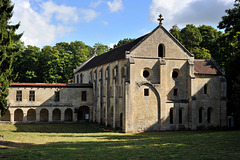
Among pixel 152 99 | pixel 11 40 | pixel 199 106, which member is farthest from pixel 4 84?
pixel 199 106

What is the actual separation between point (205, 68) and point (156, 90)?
369 inches

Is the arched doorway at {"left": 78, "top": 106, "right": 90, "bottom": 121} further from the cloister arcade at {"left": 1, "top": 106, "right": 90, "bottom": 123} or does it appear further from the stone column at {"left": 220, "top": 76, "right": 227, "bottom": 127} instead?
the stone column at {"left": 220, "top": 76, "right": 227, "bottom": 127}

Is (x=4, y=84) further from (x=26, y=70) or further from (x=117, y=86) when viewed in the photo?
(x=26, y=70)

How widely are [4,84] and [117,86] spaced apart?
1591cm

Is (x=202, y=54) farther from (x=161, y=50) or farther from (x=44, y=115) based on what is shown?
(x=44, y=115)

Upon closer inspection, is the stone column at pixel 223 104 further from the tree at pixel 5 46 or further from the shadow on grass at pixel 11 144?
the tree at pixel 5 46

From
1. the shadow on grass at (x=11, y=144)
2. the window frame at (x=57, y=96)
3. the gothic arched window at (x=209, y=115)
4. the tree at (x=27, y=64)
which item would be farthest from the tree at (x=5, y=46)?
the tree at (x=27, y=64)

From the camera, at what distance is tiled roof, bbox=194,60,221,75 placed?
40.9 m

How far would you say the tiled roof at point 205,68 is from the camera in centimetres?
4088

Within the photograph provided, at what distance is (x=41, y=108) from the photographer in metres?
46.7

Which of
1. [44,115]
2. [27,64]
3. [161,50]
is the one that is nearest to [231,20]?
[161,50]

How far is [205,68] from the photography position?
41.8 meters

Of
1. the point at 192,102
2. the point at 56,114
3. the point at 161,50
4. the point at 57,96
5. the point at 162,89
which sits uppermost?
the point at 161,50

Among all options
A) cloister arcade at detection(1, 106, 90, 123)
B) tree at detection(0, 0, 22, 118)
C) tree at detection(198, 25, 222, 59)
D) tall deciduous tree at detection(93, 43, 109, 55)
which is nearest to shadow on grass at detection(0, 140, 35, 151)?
tree at detection(0, 0, 22, 118)
